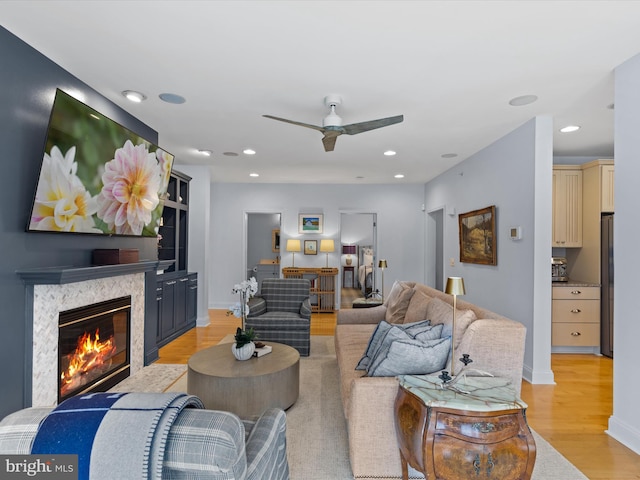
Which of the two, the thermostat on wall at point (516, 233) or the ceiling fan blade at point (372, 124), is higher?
the ceiling fan blade at point (372, 124)

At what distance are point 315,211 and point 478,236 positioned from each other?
371 centimetres

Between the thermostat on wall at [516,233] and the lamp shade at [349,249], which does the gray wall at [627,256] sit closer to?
the thermostat on wall at [516,233]

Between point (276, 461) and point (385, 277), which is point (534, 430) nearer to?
point (276, 461)

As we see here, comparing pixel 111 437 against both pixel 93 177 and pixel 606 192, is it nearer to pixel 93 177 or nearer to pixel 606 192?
pixel 93 177

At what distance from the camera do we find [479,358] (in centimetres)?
231

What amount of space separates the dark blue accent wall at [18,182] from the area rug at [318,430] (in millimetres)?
1303

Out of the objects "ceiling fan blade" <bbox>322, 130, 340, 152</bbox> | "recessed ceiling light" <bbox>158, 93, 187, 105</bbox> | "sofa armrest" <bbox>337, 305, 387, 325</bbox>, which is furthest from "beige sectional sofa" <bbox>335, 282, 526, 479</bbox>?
"recessed ceiling light" <bbox>158, 93, 187, 105</bbox>

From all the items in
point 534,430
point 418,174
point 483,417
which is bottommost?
point 534,430

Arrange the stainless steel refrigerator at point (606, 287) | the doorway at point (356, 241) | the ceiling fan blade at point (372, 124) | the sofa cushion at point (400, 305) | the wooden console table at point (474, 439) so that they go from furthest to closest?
1. the doorway at point (356, 241)
2. the stainless steel refrigerator at point (606, 287)
3. the sofa cushion at point (400, 305)
4. the ceiling fan blade at point (372, 124)
5. the wooden console table at point (474, 439)

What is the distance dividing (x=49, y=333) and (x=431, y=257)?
21.8ft

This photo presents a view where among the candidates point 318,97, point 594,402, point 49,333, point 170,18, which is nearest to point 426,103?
point 318,97

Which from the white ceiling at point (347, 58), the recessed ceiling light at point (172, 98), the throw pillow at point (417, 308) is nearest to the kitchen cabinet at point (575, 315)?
the white ceiling at point (347, 58)

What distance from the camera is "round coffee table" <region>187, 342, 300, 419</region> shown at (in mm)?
2719

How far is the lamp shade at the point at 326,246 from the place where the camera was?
7.61m
